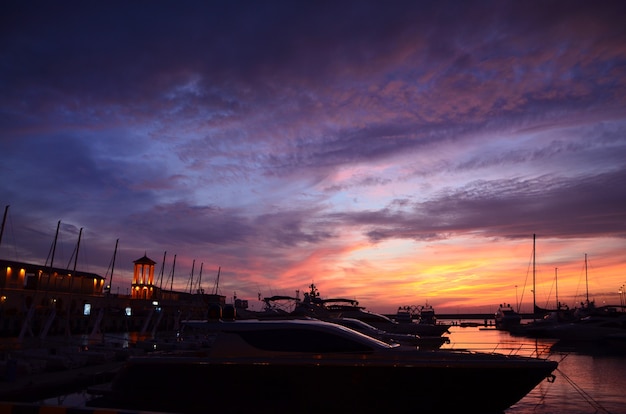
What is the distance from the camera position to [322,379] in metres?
8.61

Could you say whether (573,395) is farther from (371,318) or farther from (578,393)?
(371,318)

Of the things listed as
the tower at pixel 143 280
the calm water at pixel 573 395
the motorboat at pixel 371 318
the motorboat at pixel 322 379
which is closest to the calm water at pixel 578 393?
the calm water at pixel 573 395

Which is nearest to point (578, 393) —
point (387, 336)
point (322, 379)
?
point (387, 336)

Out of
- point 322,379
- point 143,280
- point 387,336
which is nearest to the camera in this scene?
point 322,379

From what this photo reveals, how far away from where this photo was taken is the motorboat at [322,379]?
8531 millimetres

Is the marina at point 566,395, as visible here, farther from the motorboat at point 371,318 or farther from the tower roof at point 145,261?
the tower roof at point 145,261

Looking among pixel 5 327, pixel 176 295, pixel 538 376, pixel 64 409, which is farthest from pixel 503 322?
pixel 64 409

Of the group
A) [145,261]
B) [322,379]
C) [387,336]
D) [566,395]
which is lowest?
[566,395]

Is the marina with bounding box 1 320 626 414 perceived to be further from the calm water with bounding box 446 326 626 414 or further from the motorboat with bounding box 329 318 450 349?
the motorboat with bounding box 329 318 450 349

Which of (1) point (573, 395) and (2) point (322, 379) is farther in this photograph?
(1) point (573, 395)

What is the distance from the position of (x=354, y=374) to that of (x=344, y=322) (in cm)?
1017

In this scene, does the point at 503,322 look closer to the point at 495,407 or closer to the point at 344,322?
the point at 344,322

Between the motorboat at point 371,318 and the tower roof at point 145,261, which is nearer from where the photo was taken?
the motorboat at point 371,318

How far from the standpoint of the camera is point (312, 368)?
869 cm
